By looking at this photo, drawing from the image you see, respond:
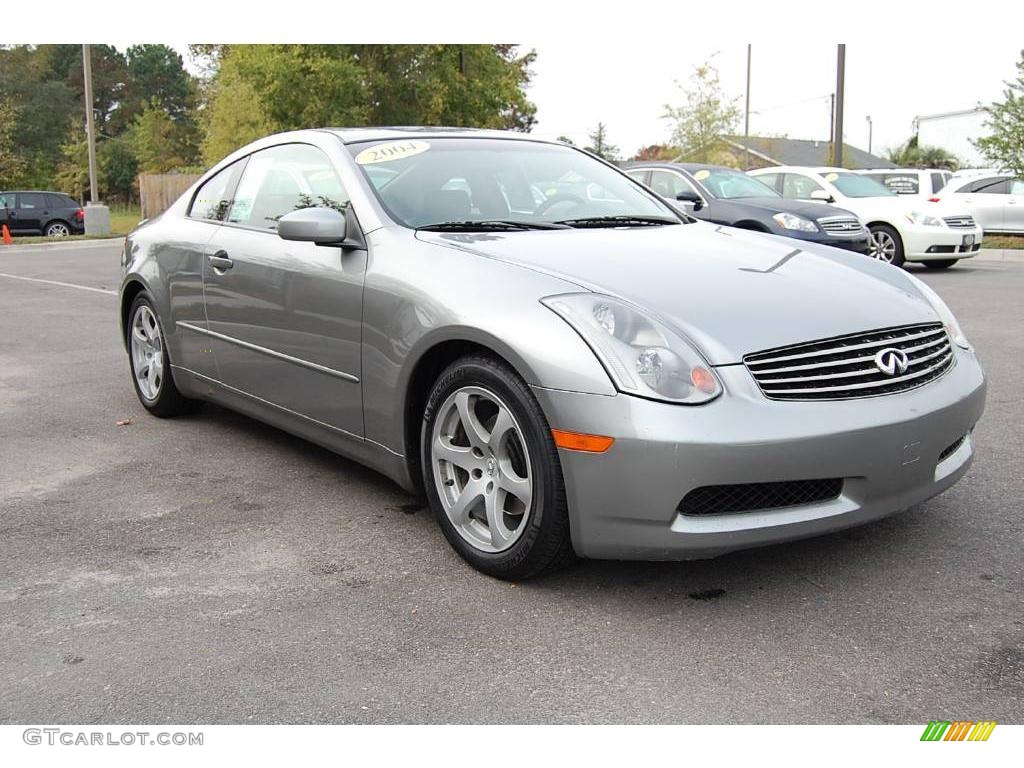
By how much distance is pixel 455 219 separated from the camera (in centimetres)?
409

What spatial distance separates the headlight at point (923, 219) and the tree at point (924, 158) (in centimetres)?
4190

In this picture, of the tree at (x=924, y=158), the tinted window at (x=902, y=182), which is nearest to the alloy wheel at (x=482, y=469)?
the tinted window at (x=902, y=182)

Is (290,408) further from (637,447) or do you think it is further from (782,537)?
(782,537)

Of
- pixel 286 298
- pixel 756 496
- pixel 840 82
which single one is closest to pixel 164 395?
pixel 286 298

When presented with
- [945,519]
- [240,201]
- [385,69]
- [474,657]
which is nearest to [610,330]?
[474,657]

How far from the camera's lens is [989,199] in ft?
63.4

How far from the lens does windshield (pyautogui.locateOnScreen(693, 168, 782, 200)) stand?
12578mm

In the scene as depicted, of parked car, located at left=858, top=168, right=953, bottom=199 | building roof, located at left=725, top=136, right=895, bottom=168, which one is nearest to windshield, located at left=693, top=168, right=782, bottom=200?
parked car, located at left=858, top=168, right=953, bottom=199

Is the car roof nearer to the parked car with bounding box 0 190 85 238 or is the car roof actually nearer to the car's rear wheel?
the parked car with bounding box 0 190 85 238

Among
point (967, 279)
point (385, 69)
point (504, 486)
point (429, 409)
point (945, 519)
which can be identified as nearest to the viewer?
point (504, 486)

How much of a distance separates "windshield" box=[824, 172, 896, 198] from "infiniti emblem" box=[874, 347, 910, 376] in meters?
12.3

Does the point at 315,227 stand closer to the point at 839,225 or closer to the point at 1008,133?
the point at 839,225

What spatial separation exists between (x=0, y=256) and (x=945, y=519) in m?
20.2

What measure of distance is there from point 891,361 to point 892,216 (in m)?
12.2
